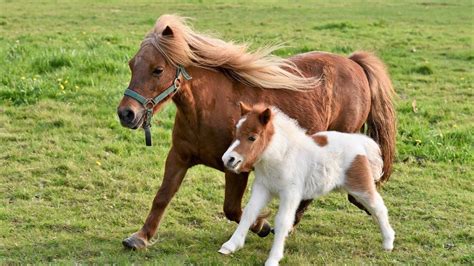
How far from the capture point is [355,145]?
16.9ft

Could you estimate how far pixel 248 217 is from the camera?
482 centimetres

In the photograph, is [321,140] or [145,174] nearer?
[321,140]

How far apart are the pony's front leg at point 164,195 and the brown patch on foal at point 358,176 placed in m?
1.15

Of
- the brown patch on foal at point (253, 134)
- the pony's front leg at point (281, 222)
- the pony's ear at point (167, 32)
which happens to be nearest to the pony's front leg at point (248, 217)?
the pony's front leg at point (281, 222)

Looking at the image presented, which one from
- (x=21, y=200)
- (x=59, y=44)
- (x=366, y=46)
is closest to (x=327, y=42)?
(x=366, y=46)

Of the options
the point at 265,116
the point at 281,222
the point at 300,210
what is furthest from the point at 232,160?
the point at 300,210

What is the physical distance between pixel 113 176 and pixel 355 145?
9.09ft

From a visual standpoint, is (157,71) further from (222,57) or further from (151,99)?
(222,57)

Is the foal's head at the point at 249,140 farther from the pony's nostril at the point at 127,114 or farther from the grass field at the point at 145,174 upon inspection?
the grass field at the point at 145,174

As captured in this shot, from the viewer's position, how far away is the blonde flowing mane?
4906 millimetres

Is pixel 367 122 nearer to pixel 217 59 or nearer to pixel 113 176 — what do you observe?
pixel 217 59

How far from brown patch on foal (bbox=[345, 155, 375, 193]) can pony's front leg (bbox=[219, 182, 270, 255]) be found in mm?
588

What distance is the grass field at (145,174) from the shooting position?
5441 mm

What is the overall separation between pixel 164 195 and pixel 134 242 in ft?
1.28
